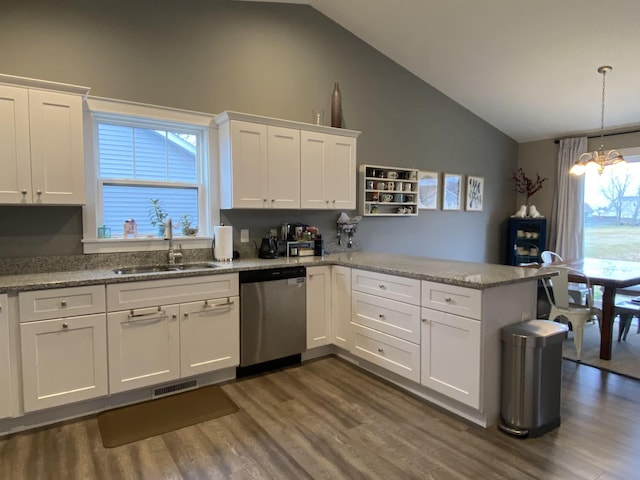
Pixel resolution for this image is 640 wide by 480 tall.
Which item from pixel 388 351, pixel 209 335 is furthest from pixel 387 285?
pixel 209 335

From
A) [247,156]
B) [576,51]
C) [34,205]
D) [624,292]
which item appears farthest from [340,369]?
[576,51]

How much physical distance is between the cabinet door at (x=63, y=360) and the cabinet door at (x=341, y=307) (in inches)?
73.0

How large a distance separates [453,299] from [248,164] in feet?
6.64

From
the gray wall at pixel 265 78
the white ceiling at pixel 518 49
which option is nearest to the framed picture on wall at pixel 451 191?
the gray wall at pixel 265 78

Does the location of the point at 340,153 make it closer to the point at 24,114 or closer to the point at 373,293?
the point at 373,293

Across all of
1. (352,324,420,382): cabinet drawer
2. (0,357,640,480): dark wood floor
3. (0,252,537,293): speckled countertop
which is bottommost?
(0,357,640,480): dark wood floor

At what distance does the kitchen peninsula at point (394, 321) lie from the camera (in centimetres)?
235

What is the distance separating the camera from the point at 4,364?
90.4 inches

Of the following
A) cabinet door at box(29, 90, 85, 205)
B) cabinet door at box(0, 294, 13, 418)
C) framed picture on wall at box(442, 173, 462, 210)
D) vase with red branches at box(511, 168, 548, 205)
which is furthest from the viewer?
vase with red branches at box(511, 168, 548, 205)

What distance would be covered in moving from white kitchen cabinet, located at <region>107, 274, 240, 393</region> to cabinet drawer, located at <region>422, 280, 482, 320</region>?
4.76ft

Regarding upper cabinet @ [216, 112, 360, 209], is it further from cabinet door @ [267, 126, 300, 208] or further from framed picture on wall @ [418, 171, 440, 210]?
framed picture on wall @ [418, 171, 440, 210]

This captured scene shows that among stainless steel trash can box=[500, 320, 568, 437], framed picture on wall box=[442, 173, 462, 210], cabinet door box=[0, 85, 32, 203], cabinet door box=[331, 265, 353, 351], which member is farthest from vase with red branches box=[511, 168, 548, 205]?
cabinet door box=[0, 85, 32, 203]

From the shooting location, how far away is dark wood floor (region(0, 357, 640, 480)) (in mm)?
2021

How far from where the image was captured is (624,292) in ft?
13.9
